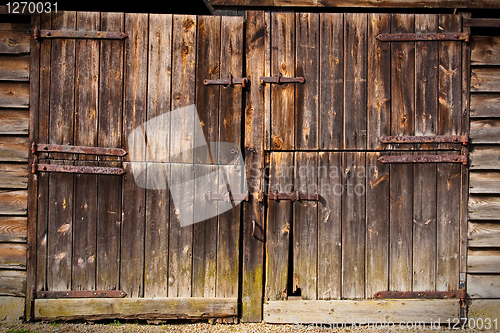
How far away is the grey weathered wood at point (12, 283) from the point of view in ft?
9.25

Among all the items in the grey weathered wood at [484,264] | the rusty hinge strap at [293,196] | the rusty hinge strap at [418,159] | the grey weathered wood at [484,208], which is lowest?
the grey weathered wood at [484,264]

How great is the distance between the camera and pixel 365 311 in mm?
2834

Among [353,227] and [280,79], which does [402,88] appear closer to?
[280,79]

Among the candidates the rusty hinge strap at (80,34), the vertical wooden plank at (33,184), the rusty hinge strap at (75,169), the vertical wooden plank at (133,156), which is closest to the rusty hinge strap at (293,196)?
the vertical wooden plank at (133,156)

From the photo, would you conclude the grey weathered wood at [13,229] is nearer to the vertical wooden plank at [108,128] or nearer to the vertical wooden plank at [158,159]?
the vertical wooden plank at [108,128]

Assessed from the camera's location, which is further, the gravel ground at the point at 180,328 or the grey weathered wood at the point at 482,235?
the grey weathered wood at the point at 482,235

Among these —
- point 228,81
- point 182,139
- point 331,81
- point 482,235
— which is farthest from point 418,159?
point 182,139

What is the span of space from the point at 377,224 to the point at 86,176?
2.53 meters

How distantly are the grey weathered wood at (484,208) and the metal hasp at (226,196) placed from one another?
1956 millimetres

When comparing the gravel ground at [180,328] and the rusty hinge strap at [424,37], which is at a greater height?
the rusty hinge strap at [424,37]

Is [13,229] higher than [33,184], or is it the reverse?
[33,184]

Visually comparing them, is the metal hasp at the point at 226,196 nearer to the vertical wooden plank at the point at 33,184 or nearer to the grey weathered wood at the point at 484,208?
the vertical wooden plank at the point at 33,184

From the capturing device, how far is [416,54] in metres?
2.85

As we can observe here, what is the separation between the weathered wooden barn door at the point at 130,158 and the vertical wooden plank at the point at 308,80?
0.51m
